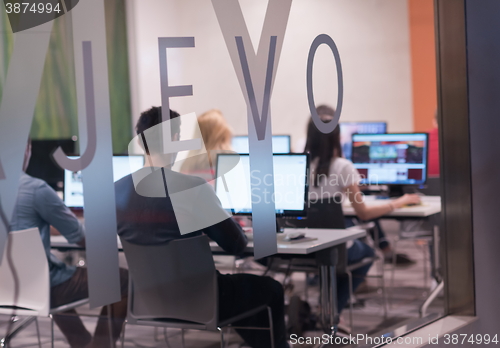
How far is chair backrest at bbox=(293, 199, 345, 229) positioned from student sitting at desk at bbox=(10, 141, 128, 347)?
1.25 metres

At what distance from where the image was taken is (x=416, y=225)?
15.8 feet

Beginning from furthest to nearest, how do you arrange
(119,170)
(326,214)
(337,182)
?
1. (337,182)
2. (326,214)
3. (119,170)

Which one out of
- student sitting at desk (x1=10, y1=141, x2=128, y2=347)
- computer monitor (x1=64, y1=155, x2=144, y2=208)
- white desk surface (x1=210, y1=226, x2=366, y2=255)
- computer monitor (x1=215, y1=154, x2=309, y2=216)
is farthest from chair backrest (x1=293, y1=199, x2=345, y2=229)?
computer monitor (x1=64, y1=155, x2=144, y2=208)

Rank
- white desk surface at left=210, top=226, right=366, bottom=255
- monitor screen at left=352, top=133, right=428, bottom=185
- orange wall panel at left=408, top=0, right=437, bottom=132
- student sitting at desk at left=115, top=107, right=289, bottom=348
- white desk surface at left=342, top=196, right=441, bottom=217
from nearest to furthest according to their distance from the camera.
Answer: student sitting at desk at left=115, top=107, right=289, bottom=348 → white desk surface at left=210, top=226, right=366, bottom=255 → white desk surface at left=342, top=196, right=441, bottom=217 → monitor screen at left=352, top=133, right=428, bottom=185 → orange wall panel at left=408, top=0, right=437, bottom=132

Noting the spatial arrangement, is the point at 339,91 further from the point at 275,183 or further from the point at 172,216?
the point at 172,216

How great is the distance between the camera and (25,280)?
184cm

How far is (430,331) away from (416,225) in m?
2.37

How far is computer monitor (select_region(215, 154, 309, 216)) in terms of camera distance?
6.63 feet

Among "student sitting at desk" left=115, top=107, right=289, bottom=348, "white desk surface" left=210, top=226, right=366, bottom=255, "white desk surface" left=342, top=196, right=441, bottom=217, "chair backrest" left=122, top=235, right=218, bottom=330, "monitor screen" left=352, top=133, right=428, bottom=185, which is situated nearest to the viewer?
"student sitting at desk" left=115, top=107, right=289, bottom=348

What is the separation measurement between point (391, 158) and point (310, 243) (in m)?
1.68

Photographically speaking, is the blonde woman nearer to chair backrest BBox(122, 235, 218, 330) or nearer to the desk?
chair backrest BBox(122, 235, 218, 330)

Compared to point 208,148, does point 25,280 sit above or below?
below

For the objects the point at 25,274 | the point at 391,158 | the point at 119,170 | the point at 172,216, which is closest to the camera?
the point at 119,170

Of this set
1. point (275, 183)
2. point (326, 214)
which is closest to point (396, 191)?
point (326, 214)
